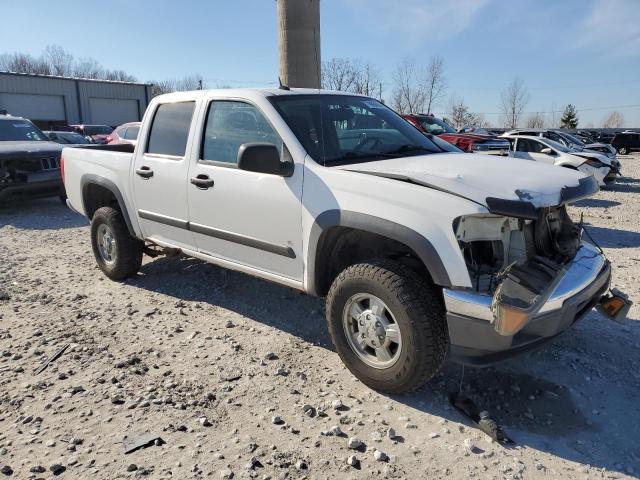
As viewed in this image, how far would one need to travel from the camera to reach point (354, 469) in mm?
2695

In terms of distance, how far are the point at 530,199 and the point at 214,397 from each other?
226 cm

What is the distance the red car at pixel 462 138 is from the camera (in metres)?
14.8

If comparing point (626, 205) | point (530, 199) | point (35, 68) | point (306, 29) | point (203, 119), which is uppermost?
point (35, 68)

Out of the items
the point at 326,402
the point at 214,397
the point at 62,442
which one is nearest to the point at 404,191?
the point at 326,402

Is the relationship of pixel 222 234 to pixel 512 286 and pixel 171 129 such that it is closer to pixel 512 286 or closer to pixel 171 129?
pixel 171 129

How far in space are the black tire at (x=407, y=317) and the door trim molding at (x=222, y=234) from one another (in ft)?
2.05

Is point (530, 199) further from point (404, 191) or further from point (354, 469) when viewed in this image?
point (354, 469)

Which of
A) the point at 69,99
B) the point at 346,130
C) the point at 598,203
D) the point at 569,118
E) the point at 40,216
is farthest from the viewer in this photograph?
the point at 569,118

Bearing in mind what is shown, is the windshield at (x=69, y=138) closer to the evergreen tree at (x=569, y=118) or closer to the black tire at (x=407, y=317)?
the black tire at (x=407, y=317)

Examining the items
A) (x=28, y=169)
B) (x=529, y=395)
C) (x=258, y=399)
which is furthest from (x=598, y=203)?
(x=28, y=169)

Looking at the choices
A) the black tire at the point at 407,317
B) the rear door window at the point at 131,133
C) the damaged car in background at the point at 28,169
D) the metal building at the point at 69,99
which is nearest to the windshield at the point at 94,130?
the rear door window at the point at 131,133

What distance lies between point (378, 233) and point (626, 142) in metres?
39.1

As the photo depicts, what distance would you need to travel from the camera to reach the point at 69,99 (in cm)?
4131

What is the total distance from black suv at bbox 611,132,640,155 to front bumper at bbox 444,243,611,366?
38.3 meters
